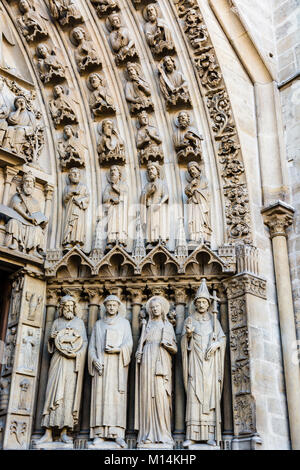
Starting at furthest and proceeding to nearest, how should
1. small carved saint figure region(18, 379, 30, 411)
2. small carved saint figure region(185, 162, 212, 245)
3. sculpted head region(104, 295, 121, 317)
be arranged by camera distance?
small carved saint figure region(185, 162, 212, 245) < sculpted head region(104, 295, 121, 317) < small carved saint figure region(18, 379, 30, 411)

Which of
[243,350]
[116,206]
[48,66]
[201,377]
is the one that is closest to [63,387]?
[201,377]

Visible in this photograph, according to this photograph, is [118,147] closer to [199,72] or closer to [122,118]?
[122,118]

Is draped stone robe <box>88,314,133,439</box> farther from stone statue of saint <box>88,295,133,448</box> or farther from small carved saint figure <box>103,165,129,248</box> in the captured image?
small carved saint figure <box>103,165,129,248</box>

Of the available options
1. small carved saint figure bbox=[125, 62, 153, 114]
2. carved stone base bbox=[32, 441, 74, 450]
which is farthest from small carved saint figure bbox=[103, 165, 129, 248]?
carved stone base bbox=[32, 441, 74, 450]

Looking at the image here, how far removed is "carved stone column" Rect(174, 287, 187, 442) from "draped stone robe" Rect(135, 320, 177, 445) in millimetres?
164

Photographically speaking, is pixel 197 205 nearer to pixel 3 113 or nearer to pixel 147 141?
pixel 147 141

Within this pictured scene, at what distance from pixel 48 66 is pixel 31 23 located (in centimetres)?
67

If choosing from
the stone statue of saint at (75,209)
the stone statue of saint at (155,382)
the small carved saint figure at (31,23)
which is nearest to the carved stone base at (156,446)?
the stone statue of saint at (155,382)

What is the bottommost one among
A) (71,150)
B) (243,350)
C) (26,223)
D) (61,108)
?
(243,350)

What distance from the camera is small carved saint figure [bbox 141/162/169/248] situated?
7691 millimetres

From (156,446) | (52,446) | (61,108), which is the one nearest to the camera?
(156,446)

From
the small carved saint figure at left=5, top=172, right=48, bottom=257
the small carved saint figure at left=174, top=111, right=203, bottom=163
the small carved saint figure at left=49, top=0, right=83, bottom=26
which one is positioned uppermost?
the small carved saint figure at left=49, top=0, right=83, bottom=26

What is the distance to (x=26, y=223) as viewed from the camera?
771 centimetres
